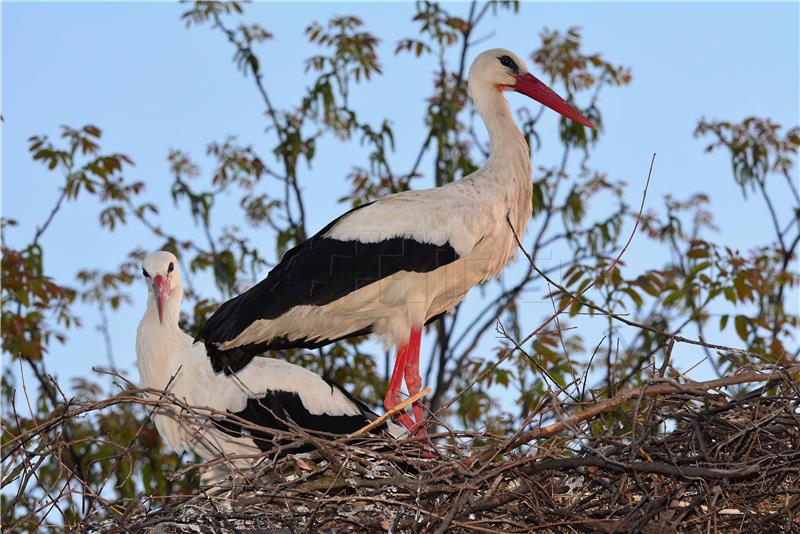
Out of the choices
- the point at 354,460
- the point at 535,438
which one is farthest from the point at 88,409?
the point at 535,438

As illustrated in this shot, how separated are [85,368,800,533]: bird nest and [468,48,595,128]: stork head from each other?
2811 mm

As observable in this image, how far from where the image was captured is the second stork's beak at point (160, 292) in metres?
6.06

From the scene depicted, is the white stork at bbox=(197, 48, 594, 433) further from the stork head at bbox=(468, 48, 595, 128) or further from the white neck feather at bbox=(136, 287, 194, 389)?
the stork head at bbox=(468, 48, 595, 128)

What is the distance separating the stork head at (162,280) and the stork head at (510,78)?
1947 millimetres

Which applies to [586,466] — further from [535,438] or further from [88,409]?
[88,409]

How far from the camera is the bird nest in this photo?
13.0 ft

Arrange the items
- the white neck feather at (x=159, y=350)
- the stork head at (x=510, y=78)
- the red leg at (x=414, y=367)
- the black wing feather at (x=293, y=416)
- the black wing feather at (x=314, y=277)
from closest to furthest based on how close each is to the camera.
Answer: the black wing feather at (x=314, y=277) → the black wing feather at (x=293, y=416) → the white neck feather at (x=159, y=350) → the red leg at (x=414, y=367) → the stork head at (x=510, y=78)

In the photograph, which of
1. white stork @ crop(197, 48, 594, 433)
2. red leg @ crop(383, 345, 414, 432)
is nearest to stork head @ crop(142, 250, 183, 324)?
white stork @ crop(197, 48, 594, 433)

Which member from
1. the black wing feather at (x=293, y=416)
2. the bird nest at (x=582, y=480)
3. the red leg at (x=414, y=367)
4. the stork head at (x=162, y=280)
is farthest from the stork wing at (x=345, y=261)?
the bird nest at (x=582, y=480)

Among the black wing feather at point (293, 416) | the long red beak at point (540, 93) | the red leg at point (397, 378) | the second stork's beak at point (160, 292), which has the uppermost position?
the long red beak at point (540, 93)

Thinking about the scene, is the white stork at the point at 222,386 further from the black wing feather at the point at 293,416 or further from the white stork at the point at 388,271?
the white stork at the point at 388,271

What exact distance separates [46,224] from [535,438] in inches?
208

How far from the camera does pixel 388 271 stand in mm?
5820

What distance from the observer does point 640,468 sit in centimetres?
393
